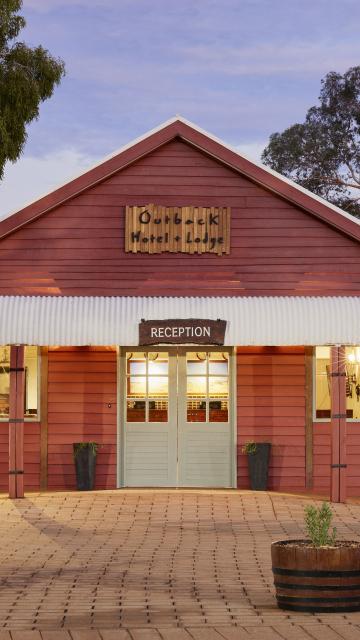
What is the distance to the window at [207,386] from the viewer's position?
66.0 ft

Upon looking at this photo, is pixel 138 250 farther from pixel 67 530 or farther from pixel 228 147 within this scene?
pixel 67 530

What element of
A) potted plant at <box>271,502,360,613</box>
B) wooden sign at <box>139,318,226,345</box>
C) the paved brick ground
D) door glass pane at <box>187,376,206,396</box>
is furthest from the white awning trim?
potted plant at <box>271,502,360,613</box>

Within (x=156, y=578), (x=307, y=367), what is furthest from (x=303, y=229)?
(x=156, y=578)

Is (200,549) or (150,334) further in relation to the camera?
(150,334)

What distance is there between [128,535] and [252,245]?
22.2ft

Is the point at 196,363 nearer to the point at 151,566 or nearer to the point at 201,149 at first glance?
the point at 201,149

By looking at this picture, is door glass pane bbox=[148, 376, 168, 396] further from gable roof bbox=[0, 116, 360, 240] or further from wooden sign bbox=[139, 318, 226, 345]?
gable roof bbox=[0, 116, 360, 240]

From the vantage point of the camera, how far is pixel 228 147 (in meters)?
19.8

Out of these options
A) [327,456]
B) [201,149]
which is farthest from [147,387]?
[201,149]

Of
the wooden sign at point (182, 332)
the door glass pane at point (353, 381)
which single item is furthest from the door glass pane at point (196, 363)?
the door glass pane at point (353, 381)

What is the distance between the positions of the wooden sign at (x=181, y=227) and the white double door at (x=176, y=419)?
174 centimetres

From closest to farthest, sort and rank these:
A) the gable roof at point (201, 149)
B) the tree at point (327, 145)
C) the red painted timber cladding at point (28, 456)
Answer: the gable roof at point (201, 149) < the red painted timber cladding at point (28, 456) < the tree at point (327, 145)

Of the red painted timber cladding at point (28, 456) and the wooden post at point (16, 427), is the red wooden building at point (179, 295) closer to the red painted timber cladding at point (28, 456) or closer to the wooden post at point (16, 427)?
the red painted timber cladding at point (28, 456)

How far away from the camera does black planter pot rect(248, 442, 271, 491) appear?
770 inches
